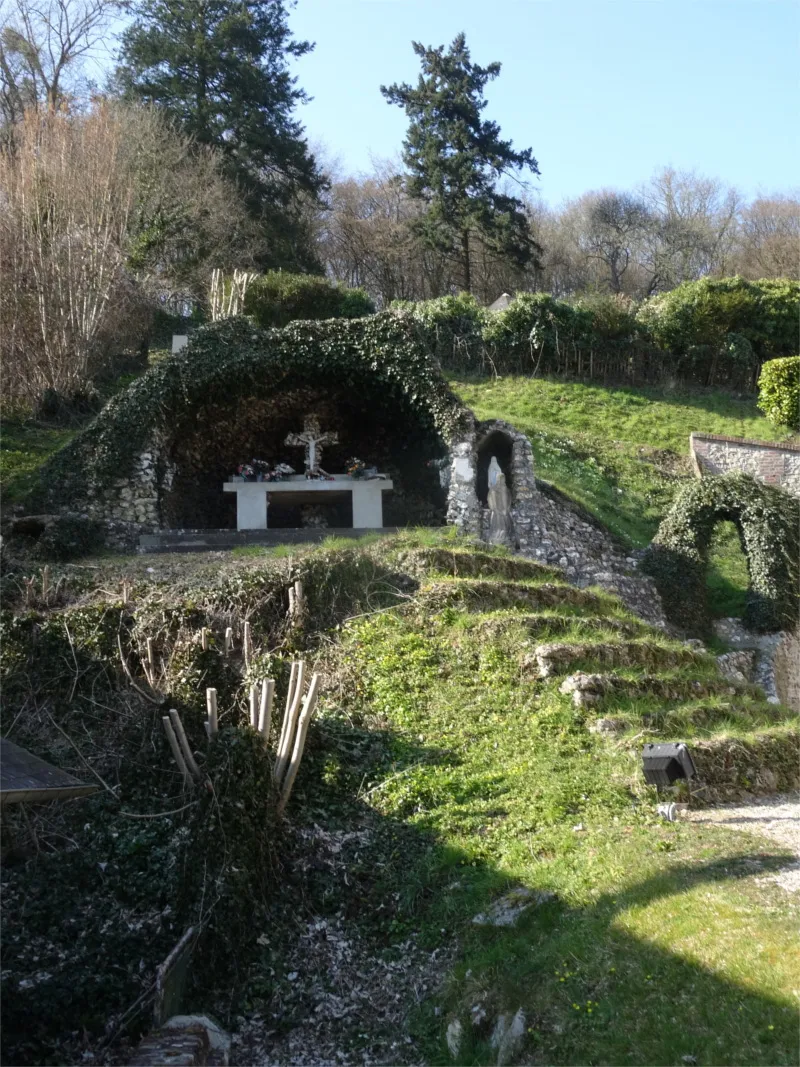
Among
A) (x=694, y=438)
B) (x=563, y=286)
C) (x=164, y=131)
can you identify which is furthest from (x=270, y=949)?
(x=563, y=286)

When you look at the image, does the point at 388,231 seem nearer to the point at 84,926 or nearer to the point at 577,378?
the point at 577,378

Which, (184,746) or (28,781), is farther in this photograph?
(184,746)

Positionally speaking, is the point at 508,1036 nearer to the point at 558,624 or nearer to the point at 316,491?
the point at 558,624

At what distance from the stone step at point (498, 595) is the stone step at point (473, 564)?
0.49 meters

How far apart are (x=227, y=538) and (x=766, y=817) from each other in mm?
9796

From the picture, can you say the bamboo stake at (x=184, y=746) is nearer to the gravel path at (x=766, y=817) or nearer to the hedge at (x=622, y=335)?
the gravel path at (x=766, y=817)

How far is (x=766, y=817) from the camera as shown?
9.67 metres

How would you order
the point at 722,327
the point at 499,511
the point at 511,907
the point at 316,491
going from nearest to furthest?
the point at 511,907 → the point at 499,511 → the point at 316,491 → the point at 722,327

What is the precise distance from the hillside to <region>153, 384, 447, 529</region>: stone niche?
5366 mm

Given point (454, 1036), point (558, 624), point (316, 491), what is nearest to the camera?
Answer: point (454, 1036)

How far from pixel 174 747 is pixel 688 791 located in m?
4.46

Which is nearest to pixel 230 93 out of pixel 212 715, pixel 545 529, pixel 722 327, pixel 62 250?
pixel 62 250

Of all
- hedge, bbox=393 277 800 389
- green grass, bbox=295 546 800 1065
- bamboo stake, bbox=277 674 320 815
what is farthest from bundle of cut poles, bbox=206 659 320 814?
hedge, bbox=393 277 800 389

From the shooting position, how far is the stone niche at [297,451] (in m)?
19.5
